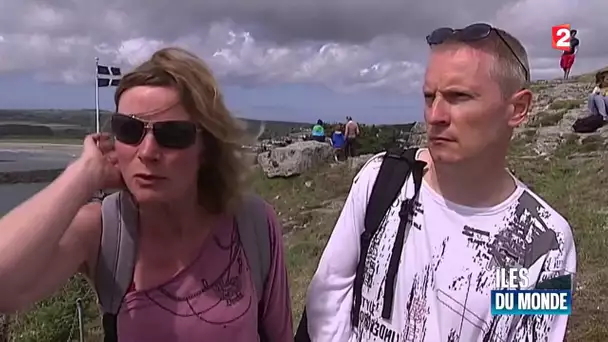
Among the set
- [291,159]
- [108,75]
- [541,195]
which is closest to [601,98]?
[541,195]

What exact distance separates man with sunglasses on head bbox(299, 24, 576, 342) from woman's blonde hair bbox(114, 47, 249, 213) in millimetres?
588

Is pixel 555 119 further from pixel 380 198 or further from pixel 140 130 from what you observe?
pixel 140 130

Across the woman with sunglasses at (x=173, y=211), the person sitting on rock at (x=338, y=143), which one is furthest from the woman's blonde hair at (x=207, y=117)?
the person sitting on rock at (x=338, y=143)

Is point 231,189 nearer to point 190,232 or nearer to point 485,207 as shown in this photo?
point 190,232

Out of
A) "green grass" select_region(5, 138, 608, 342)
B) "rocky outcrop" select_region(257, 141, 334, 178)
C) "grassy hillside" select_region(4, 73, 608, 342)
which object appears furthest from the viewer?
"rocky outcrop" select_region(257, 141, 334, 178)

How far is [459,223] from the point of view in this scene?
2496 millimetres

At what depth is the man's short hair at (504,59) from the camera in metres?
2.39

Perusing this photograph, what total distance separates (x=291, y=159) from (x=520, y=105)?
61.5 ft

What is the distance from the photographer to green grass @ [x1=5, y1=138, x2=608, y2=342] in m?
6.90

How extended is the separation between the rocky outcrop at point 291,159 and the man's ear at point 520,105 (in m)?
18.5

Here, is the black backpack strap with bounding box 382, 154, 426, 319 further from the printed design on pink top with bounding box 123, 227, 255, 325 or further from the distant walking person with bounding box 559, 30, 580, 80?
the distant walking person with bounding box 559, 30, 580, 80

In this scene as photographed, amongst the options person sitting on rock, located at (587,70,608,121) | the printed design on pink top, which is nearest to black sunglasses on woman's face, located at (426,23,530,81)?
the printed design on pink top

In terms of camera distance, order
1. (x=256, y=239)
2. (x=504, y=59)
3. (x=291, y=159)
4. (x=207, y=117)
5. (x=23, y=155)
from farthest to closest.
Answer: (x=291, y=159), (x=23, y=155), (x=256, y=239), (x=207, y=117), (x=504, y=59)

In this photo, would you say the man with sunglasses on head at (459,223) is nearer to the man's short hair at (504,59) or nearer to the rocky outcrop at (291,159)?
the man's short hair at (504,59)
